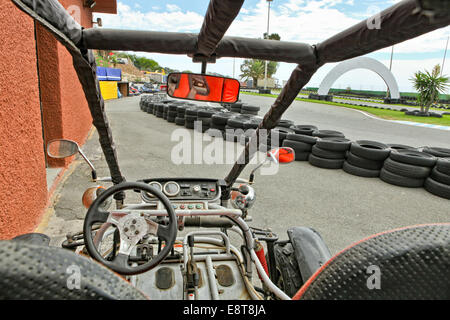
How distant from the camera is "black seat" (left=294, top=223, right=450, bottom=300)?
0.81 m

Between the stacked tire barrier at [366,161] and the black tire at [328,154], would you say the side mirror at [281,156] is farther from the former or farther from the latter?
the black tire at [328,154]

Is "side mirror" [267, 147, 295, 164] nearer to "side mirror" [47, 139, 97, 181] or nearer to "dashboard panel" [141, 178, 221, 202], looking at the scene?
"dashboard panel" [141, 178, 221, 202]

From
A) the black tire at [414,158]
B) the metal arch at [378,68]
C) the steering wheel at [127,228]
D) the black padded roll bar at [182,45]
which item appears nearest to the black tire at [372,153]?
the black tire at [414,158]

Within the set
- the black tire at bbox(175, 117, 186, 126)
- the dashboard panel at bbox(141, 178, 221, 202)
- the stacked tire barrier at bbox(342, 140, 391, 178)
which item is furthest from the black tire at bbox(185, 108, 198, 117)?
the dashboard panel at bbox(141, 178, 221, 202)

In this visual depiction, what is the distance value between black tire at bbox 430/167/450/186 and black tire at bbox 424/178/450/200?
0.23ft

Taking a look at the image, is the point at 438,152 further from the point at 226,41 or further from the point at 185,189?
the point at 226,41

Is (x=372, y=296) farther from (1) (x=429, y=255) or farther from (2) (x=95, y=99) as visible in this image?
(2) (x=95, y=99)

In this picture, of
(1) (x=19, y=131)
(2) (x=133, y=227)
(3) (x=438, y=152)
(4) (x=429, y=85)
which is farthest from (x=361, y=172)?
(4) (x=429, y=85)

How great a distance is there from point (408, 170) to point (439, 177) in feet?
1.73

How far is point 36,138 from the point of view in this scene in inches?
144

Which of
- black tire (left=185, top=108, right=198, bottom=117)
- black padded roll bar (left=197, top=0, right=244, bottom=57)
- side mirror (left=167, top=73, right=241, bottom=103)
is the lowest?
black tire (left=185, top=108, right=198, bottom=117)

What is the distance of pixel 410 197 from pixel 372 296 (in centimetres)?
541
